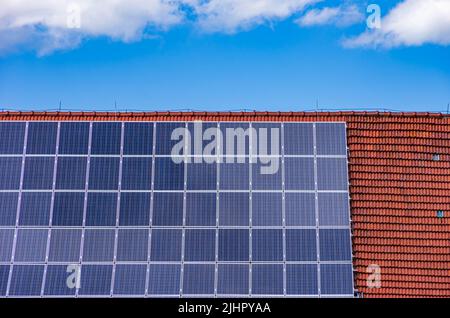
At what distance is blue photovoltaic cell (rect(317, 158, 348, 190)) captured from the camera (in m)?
22.3

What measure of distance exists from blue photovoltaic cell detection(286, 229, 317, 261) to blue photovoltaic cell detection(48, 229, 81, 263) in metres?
8.30

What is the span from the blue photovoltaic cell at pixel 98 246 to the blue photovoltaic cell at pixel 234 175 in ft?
16.2

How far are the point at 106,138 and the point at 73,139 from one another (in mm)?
1408

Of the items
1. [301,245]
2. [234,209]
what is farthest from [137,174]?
[301,245]

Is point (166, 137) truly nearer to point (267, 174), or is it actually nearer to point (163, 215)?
point (163, 215)

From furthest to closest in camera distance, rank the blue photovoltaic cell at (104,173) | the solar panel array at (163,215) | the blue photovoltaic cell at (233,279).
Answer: the blue photovoltaic cell at (104,173)
the solar panel array at (163,215)
the blue photovoltaic cell at (233,279)

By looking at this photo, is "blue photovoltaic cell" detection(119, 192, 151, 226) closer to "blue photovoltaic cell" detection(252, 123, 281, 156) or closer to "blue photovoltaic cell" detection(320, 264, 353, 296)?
"blue photovoltaic cell" detection(252, 123, 281, 156)

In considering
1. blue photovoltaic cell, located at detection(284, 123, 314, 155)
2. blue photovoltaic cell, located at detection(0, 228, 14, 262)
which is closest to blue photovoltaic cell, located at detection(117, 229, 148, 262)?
blue photovoltaic cell, located at detection(0, 228, 14, 262)

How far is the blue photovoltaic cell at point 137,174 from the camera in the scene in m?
22.2

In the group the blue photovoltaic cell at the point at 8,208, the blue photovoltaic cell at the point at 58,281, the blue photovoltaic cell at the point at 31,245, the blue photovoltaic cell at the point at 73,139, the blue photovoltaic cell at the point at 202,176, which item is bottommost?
the blue photovoltaic cell at the point at 58,281

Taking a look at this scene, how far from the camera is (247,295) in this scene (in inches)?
805

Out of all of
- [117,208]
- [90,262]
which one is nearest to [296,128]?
[117,208]

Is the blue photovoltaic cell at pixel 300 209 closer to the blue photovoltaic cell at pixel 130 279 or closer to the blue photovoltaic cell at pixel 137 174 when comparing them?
the blue photovoltaic cell at pixel 137 174

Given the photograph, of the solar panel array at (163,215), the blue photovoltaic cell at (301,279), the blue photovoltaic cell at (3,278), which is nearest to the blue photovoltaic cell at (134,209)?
the solar panel array at (163,215)
